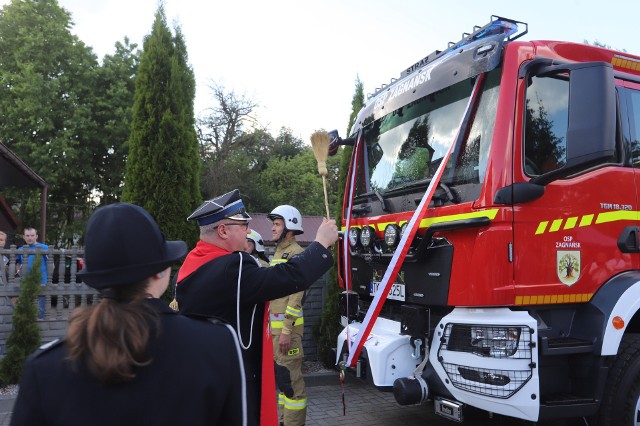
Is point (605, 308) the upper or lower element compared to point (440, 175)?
lower

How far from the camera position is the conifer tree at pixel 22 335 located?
5730 millimetres

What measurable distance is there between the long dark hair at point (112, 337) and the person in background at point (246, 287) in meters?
1.03

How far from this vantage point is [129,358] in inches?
46.6

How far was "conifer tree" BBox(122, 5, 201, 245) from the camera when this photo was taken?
275 inches

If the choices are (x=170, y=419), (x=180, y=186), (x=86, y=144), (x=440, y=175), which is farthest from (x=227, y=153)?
(x=170, y=419)

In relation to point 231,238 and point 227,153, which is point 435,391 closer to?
point 231,238

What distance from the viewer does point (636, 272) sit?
11.9 feet

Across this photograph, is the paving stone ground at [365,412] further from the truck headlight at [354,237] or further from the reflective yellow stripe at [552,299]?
the reflective yellow stripe at [552,299]

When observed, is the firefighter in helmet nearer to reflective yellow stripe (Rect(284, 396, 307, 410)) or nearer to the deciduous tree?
reflective yellow stripe (Rect(284, 396, 307, 410))

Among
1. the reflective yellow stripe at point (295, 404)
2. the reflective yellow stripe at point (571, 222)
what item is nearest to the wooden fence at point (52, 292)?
the reflective yellow stripe at point (295, 404)

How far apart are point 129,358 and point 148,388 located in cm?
9

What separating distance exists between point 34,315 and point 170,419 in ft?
18.1

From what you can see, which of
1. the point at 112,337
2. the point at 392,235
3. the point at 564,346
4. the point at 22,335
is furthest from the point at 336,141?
the point at 112,337

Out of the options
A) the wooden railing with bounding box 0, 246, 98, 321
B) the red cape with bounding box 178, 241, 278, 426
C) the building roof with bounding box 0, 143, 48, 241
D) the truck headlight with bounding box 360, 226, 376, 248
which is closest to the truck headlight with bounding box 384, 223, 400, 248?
the truck headlight with bounding box 360, 226, 376, 248
